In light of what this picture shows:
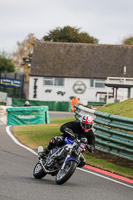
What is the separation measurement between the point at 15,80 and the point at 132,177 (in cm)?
5714

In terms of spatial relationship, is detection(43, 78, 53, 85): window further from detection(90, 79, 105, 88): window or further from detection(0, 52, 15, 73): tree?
detection(0, 52, 15, 73): tree

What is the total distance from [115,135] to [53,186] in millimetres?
5022

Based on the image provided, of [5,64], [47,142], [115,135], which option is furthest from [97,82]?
[115,135]

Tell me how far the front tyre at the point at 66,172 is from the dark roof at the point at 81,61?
54.7 metres

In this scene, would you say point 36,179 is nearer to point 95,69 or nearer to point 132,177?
point 132,177

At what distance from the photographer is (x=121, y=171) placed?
38.6 ft

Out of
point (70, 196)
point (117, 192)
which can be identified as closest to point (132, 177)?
point (117, 192)

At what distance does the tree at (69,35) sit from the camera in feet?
265

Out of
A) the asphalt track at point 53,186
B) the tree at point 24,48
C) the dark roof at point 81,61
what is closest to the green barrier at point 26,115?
the asphalt track at point 53,186

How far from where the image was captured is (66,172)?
30.0ft

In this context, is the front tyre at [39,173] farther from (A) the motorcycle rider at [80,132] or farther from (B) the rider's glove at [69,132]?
(B) the rider's glove at [69,132]

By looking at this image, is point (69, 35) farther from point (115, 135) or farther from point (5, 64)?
point (115, 135)

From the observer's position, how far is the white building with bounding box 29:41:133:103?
64188 mm

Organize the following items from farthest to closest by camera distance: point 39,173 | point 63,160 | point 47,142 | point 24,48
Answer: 1. point 24,48
2. point 47,142
3. point 39,173
4. point 63,160
